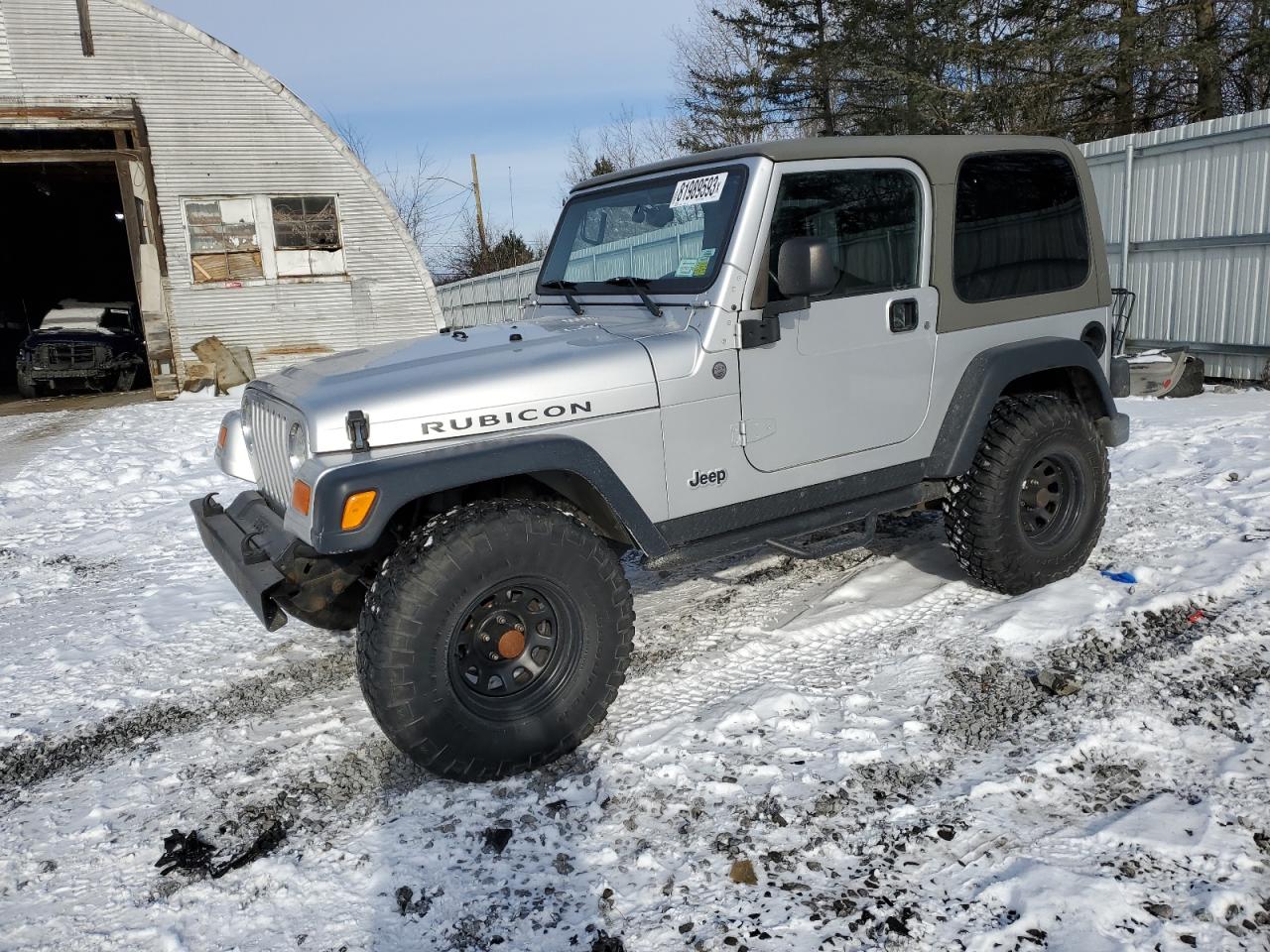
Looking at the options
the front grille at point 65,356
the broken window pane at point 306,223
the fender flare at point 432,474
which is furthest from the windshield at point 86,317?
the fender flare at point 432,474

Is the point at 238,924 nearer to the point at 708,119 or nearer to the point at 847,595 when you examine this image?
the point at 847,595

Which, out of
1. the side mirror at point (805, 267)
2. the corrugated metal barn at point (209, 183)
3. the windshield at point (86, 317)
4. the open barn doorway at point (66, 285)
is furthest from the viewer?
the windshield at point (86, 317)

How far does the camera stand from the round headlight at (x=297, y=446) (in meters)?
3.04

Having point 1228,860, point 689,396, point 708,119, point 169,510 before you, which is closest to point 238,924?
point 689,396

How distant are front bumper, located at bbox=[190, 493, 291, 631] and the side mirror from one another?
6.47ft

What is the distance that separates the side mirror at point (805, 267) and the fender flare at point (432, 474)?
3.12 ft

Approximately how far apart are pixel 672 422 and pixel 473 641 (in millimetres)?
1049

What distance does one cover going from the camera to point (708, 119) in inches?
1023

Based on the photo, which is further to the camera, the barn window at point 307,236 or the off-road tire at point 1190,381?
the barn window at point 307,236

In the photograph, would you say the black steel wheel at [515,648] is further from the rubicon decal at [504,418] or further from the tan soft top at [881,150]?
the tan soft top at [881,150]

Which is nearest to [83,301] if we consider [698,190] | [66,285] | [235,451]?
[66,285]

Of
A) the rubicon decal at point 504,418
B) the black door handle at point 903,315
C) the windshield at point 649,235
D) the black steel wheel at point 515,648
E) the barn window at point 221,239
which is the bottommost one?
the black steel wheel at point 515,648

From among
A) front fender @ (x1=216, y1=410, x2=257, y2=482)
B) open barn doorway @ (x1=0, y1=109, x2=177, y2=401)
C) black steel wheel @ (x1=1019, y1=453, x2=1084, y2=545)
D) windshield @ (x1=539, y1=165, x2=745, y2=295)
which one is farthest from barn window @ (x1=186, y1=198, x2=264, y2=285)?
black steel wheel @ (x1=1019, y1=453, x2=1084, y2=545)

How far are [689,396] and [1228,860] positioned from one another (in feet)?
7.02
